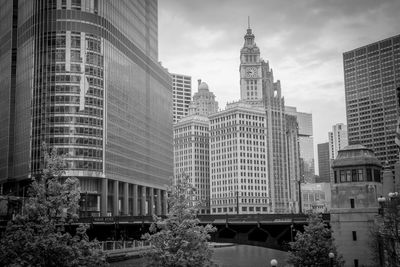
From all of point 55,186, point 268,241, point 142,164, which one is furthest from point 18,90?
point 55,186

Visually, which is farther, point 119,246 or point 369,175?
point 119,246

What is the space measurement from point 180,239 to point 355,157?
3377 centimetres

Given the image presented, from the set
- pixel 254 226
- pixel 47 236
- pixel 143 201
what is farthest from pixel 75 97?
pixel 47 236

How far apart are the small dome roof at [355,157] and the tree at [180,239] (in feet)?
97.3

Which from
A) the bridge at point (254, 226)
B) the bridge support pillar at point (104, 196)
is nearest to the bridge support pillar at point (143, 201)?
the bridge support pillar at point (104, 196)

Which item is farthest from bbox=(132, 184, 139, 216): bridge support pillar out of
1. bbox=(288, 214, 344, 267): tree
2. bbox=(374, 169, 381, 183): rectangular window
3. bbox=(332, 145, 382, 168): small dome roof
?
bbox=(288, 214, 344, 267): tree

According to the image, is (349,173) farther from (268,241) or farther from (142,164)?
(142,164)

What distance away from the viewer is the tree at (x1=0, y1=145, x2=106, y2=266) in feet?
138

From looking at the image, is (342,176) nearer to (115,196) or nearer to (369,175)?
(369,175)

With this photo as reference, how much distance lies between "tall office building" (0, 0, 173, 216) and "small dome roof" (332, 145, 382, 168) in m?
92.0

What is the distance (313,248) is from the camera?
66.1 m

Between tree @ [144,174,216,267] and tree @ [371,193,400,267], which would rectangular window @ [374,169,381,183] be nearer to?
tree @ [371,193,400,267]

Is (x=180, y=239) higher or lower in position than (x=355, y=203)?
lower

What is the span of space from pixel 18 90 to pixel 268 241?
12094 cm
